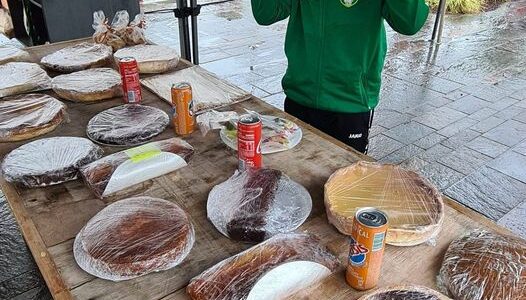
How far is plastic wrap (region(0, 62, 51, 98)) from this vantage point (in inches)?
77.4

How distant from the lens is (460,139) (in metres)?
3.44

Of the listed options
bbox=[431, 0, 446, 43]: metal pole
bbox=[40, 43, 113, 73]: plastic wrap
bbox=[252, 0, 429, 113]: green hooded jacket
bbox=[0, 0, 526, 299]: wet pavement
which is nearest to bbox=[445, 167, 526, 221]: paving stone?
bbox=[0, 0, 526, 299]: wet pavement

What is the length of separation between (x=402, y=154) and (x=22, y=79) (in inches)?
97.9

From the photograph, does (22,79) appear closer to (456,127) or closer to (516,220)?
(516,220)

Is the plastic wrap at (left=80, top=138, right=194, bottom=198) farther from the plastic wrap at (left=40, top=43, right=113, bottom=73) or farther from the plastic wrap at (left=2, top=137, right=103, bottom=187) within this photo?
the plastic wrap at (left=40, top=43, right=113, bottom=73)

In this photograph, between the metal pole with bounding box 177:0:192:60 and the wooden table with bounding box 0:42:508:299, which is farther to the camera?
the metal pole with bounding box 177:0:192:60

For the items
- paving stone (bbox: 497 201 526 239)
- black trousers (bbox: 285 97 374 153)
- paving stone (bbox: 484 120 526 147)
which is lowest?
paving stone (bbox: 497 201 526 239)

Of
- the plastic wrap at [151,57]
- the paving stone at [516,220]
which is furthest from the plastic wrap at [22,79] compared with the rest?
the paving stone at [516,220]

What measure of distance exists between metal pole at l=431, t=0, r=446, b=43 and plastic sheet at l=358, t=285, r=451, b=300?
5.03 meters

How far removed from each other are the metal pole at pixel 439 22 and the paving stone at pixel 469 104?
1624 mm

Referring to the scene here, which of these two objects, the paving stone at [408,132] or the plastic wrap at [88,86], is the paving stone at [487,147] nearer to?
the paving stone at [408,132]

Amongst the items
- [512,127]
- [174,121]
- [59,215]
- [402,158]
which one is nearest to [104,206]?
[59,215]

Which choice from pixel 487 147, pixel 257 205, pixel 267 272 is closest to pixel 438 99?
pixel 487 147

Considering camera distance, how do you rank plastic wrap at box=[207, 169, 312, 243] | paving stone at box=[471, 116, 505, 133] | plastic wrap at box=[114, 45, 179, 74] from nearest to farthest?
plastic wrap at box=[207, 169, 312, 243], plastic wrap at box=[114, 45, 179, 74], paving stone at box=[471, 116, 505, 133]
